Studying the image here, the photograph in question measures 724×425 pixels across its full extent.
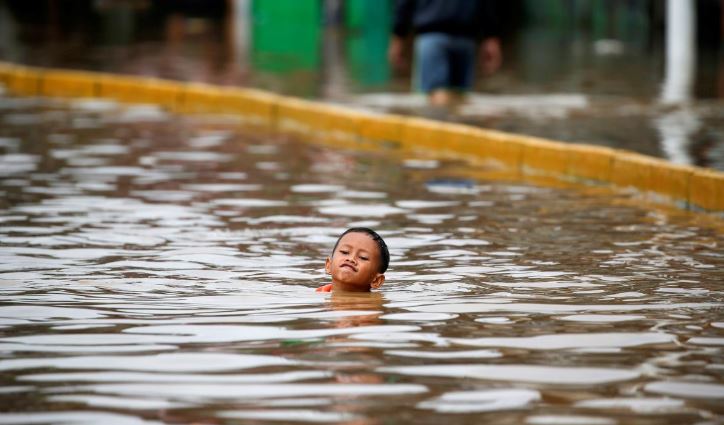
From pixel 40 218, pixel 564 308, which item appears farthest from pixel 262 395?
pixel 40 218

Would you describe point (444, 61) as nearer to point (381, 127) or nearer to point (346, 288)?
point (381, 127)

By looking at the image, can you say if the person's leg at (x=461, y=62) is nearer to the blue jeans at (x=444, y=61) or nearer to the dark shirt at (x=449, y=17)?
the blue jeans at (x=444, y=61)

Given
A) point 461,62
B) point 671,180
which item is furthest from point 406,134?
point 671,180

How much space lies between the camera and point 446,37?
17547mm

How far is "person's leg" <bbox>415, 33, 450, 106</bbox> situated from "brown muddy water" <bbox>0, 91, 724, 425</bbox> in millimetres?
4011

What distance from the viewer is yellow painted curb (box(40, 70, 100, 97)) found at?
2156 centimetres

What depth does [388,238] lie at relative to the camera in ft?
32.1

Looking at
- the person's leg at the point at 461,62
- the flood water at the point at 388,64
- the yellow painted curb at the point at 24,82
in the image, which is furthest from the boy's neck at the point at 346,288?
the yellow painted curb at the point at 24,82

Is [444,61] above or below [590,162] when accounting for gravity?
above

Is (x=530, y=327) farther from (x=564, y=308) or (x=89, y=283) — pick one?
(x=89, y=283)

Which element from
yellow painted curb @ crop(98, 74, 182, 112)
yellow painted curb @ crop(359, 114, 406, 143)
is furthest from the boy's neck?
yellow painted curb @ crop(98, 74, 182, 112)

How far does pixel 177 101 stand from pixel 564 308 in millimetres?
13515

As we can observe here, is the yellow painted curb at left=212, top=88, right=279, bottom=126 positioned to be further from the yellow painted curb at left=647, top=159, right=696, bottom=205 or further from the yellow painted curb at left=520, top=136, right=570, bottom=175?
the yellow painted curb at left=647, top=159, right=696, bottom=205

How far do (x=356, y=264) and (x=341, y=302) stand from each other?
0.34m
